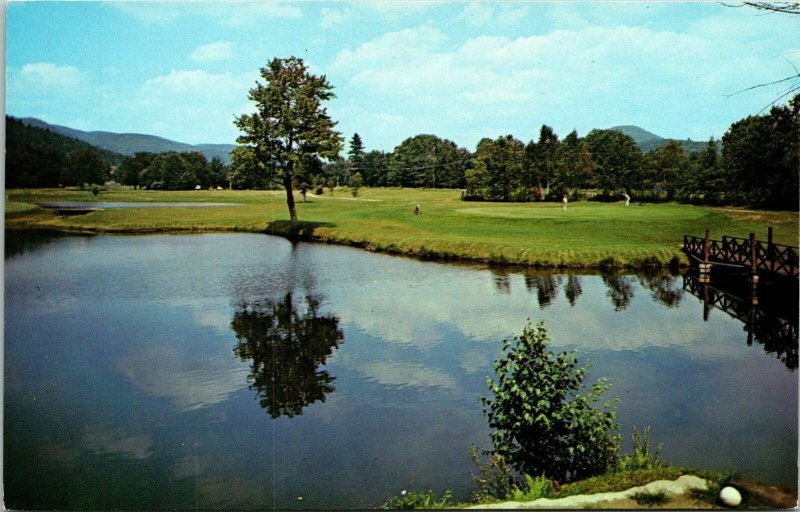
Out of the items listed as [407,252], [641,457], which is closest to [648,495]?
[641,457]

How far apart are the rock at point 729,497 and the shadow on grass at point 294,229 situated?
11033 millimetres

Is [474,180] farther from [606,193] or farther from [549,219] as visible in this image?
[606,193]

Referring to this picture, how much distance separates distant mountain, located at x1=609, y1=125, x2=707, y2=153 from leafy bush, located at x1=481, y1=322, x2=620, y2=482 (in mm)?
6262

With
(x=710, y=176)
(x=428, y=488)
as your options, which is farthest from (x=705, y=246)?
(x=428, y=488)

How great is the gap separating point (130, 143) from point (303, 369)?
5.86 m

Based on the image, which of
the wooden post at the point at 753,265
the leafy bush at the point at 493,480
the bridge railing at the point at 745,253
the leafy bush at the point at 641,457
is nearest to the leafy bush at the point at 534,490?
the leafy bush at the point at 493,480

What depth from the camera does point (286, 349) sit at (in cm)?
1230

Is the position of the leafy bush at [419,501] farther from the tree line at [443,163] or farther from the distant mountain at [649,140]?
the distant mountain at [649,140]

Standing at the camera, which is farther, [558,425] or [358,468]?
[358,468]

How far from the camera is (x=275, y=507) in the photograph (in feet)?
26.5

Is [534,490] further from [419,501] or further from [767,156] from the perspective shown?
[767,156]

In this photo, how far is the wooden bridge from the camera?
11.8 metres

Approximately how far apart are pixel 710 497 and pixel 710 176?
293 inches

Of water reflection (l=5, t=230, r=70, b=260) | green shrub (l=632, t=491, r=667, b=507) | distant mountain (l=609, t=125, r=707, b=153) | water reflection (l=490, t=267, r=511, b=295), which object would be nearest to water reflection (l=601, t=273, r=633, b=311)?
water reflection (l=490, t=267, r=511, b=295)
